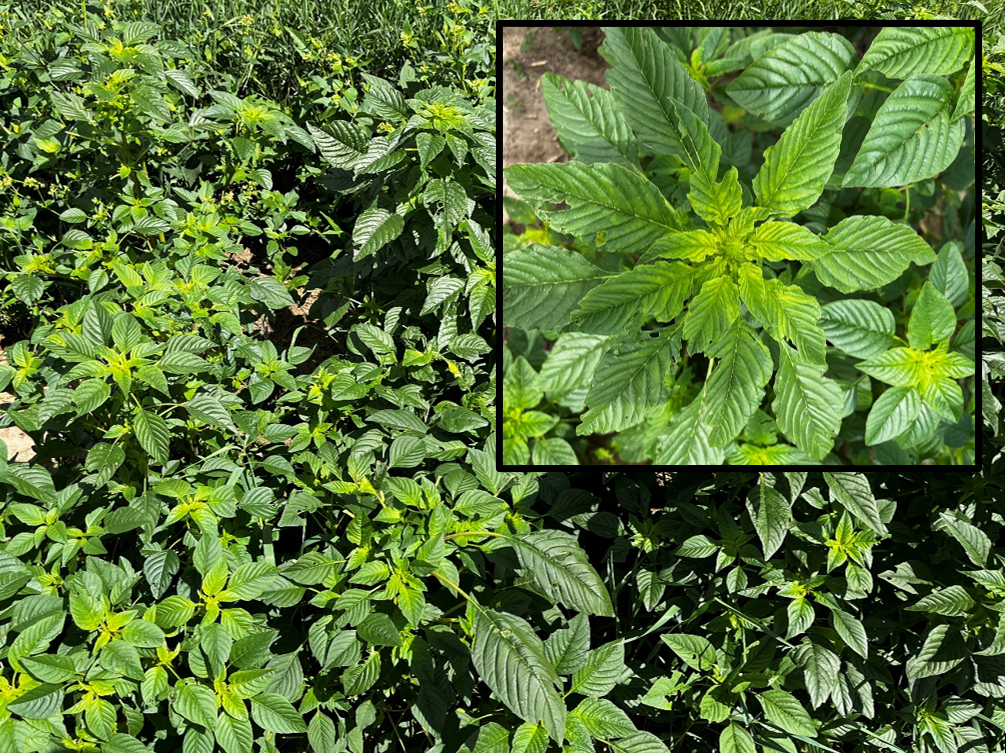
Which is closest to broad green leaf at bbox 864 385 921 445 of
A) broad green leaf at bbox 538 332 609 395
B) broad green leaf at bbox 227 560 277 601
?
broad green leaf at bbox 538 332 609 395

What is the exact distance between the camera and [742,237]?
138 centimetres

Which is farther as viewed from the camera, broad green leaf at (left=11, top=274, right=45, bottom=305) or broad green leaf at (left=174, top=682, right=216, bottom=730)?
broad green leaf at (left=11, top=274, right=45, bottom=305)

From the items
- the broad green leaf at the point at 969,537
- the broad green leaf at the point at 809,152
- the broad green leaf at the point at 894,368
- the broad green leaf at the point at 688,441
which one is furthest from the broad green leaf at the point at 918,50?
the broad green leaf at the point at 969,537

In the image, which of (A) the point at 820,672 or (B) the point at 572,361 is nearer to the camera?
(B) the point at 572,361

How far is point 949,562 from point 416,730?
1192 mm

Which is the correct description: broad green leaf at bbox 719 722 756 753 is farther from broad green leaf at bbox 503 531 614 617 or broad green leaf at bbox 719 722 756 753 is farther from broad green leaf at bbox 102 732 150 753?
broad green leaf at bbox 102 732 150 753

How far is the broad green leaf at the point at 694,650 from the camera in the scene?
67.1 inches

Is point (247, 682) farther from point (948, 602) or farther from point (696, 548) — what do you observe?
point (948, 602)

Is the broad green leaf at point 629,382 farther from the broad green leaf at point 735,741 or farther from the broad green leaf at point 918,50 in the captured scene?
the broad green leaf at point 735,741

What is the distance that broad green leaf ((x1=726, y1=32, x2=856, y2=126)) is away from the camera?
1338mm

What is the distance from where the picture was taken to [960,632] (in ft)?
5.42

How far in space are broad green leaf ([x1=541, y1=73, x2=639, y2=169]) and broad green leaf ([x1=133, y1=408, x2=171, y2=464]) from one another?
942 mm

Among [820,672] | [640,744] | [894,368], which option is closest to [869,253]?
[894,368]

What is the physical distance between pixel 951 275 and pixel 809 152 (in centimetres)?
36
